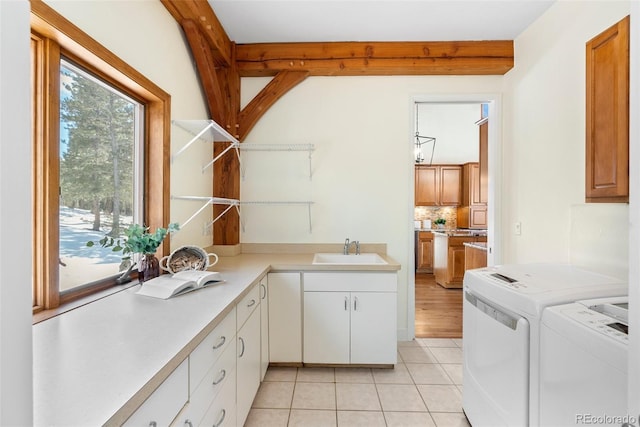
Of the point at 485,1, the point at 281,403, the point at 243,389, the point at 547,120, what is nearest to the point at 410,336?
the point at 281,403

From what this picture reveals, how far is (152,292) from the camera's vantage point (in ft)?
4.49

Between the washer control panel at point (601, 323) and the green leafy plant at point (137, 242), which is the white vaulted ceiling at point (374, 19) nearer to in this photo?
the green leafy plant at point (137, 242)

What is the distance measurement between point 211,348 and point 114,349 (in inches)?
14.0

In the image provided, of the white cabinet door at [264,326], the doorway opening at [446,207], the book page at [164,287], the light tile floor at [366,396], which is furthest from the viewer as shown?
the doorway opening at [446,207]

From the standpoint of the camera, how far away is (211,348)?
3.76ft

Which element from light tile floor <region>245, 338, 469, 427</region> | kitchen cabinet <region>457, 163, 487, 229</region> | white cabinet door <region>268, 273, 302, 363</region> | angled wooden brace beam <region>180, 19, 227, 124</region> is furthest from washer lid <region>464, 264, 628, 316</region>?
kitchen cabinet <region>457, 163, 487, 229</region>

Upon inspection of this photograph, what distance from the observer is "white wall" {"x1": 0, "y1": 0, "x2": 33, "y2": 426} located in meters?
Answer: 0.36

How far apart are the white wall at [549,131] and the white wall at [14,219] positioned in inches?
89.3

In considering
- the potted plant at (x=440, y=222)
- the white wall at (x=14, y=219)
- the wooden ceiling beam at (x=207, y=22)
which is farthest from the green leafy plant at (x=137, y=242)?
the potted plant at (x=440, y=222)

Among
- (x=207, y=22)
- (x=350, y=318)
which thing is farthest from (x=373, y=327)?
(x=207, y=22)

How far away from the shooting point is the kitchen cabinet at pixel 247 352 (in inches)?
59.2

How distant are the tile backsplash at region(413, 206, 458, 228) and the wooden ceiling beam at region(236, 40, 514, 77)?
4.17 meters

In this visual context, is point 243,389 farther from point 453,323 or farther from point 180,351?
point 453,323

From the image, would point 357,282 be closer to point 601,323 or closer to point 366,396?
point 366,396
